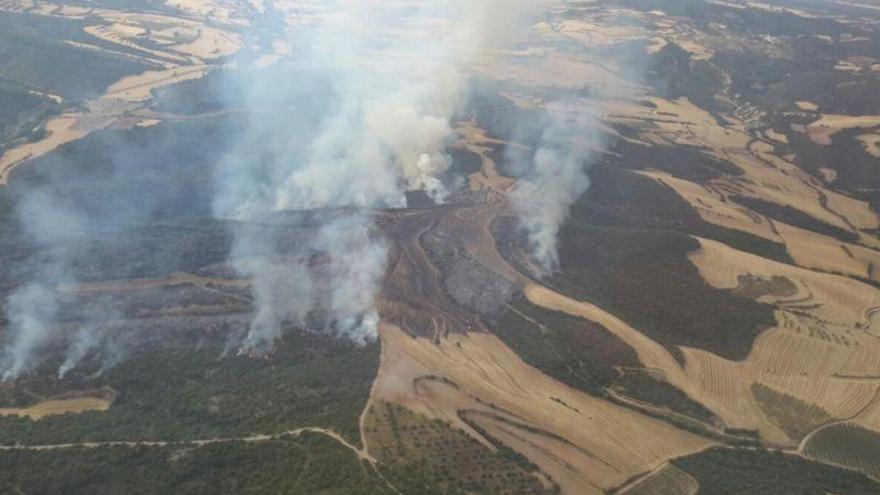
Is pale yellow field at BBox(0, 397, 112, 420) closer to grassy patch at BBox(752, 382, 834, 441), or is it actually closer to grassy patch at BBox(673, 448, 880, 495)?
grassy patch at BBox(673, 448, 880, 495)

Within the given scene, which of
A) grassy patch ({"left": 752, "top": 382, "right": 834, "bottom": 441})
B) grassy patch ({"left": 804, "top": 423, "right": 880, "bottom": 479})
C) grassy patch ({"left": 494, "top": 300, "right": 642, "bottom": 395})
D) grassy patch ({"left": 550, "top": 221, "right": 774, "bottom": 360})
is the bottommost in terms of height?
grassy patch ({"left": 804, "top": 423, "right": 880, "bottom": 479})

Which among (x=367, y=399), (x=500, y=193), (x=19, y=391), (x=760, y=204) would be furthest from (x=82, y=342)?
(x=760, y=204)

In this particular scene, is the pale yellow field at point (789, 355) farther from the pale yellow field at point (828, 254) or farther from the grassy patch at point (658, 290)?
the pale yellow field at point (828, 254)

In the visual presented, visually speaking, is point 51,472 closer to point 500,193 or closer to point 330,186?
point 330,186

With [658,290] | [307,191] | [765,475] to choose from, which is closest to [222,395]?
[307,191]

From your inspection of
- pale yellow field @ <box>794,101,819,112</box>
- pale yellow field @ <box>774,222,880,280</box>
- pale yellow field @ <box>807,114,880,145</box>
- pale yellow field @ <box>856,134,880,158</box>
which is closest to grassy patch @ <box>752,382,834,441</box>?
pale yellow field @ <box>774,222,880,280</box>

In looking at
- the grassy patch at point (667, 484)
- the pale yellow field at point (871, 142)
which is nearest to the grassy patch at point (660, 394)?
the grassy patch at point (667, 484)
